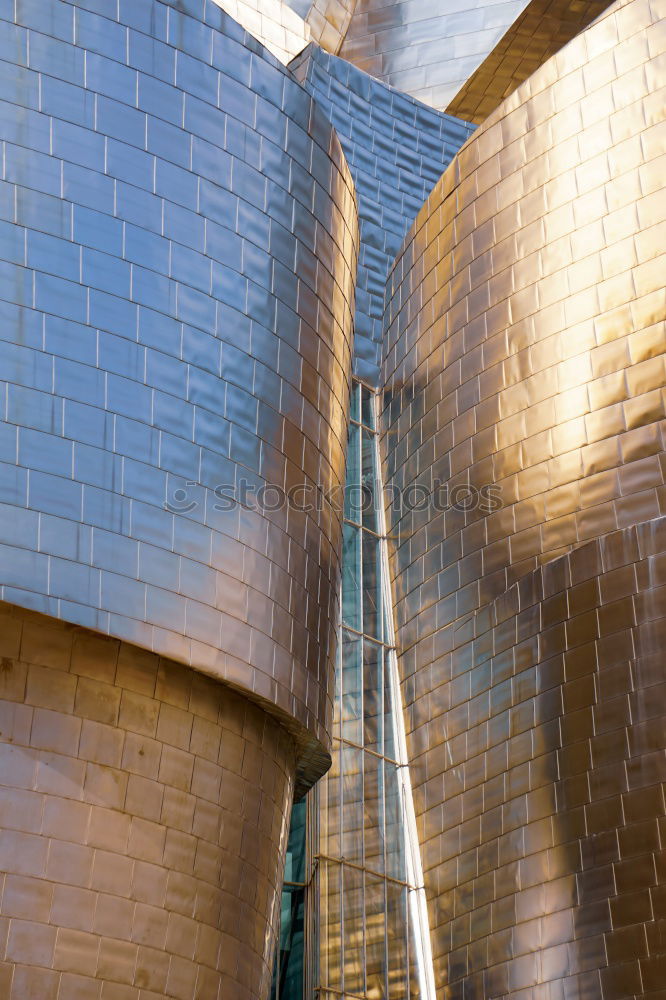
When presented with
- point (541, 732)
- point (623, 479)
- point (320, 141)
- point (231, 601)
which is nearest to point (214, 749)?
point (231, 601)

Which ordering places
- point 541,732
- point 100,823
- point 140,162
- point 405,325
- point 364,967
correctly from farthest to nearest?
point 405,325 < point 364,967 < point 541,732 < point 140,162 < point 100,823

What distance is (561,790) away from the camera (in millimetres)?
14359

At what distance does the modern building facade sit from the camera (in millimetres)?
12016

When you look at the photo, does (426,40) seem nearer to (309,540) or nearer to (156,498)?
(309,540)

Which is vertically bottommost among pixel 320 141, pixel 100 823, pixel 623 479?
pixel 100 823

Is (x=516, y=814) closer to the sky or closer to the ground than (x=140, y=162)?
closer to the ground

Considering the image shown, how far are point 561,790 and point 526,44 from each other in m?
15.1

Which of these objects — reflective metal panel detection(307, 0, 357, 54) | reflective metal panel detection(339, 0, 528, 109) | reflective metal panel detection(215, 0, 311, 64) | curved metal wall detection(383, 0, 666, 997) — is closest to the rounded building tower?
curved metal wall detection(383, 0, 666, 997)

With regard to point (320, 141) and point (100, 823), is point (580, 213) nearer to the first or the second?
point (320, 141)

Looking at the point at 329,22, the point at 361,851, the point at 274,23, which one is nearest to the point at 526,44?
the point at 329,22

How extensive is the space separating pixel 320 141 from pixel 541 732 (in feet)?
20.5

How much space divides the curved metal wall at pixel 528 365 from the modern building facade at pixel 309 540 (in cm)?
4

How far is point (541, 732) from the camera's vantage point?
14.8m

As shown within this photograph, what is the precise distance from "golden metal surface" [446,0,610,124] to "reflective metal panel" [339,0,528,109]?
164 mm
